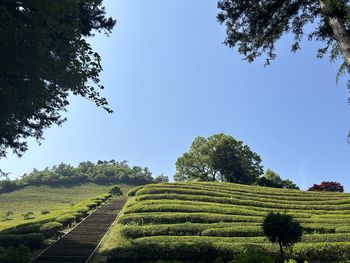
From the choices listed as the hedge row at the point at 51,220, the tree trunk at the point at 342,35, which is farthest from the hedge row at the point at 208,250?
the tree trunk at the point at 342,35

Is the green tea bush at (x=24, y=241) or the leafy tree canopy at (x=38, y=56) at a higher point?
the leafy tree canopy at (x=38, y=56)

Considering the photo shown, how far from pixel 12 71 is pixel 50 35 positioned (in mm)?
3040

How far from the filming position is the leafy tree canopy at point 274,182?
266 ft

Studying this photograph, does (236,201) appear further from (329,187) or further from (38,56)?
(329,187)

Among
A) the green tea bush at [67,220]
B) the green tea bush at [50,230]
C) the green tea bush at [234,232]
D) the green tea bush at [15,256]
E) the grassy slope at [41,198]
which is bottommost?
the green tea bush at [15,256]

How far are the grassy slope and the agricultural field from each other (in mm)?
23950

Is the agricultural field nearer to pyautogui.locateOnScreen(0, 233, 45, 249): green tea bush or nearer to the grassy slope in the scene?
pyautogui.locateOnScreen(0, 233, 45, 249): green tea bush

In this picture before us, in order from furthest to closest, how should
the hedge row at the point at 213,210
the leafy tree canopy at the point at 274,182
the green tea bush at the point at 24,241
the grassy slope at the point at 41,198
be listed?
1. the leafy tree canopy at the point at 274,182
2. the grassy slope at the point at 41,198
3. the hedge row at the point at 213,210
4. the green tea bush at the point at 24,241

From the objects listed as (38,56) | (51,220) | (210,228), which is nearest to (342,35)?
(38,56)

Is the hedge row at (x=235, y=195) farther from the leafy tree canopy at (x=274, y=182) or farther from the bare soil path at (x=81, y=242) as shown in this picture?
the leafy tree canopy at (x=274, y=182)

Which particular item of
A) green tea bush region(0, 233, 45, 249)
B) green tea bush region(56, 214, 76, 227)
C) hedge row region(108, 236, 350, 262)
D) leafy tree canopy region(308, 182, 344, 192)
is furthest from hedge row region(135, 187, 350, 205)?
leafy tree canopy region(308, 182, 344, 192)

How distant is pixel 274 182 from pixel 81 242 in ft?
212

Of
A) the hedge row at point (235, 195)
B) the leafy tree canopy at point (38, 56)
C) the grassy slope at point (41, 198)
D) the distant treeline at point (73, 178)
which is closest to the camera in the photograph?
the leafy tree canopy at point (38, 56)

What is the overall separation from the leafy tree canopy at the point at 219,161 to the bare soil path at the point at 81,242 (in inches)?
1801
